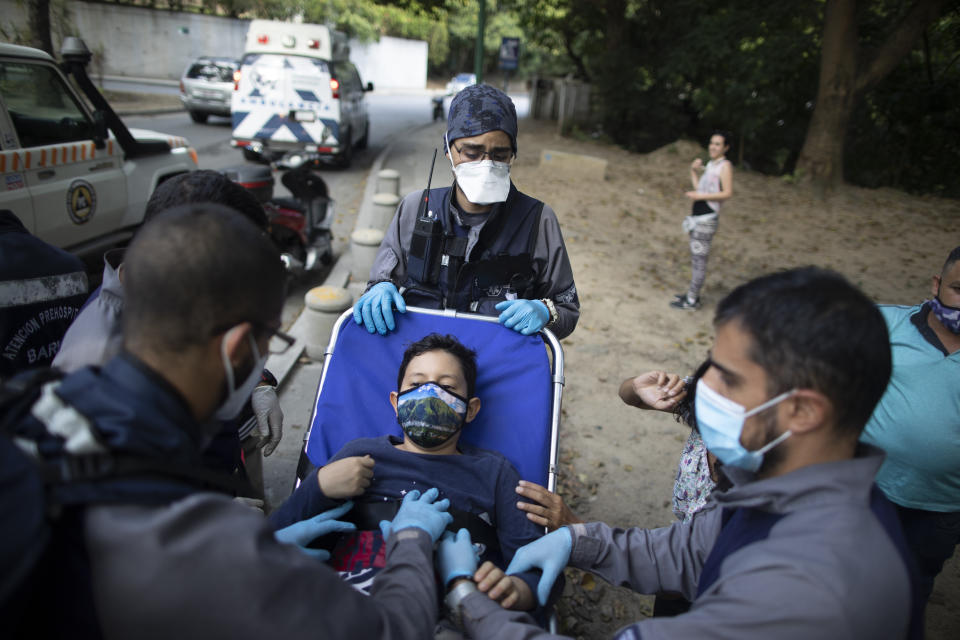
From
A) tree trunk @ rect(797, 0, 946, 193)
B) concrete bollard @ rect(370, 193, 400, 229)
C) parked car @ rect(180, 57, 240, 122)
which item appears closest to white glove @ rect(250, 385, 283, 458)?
concrete bollard @ rect(370, 193, 400, 229)

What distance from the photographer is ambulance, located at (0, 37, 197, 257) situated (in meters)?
4.24

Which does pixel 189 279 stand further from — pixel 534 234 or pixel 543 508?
pixel 534 234

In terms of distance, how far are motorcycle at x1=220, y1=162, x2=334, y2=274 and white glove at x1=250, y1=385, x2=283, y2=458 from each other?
135 inches

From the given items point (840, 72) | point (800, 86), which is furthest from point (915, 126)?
point (840, 72)

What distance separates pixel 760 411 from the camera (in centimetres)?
144

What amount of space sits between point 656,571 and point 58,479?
1.71 m

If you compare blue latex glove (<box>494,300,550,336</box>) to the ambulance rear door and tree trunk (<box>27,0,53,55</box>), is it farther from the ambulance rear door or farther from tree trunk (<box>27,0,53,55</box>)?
tree trunk (<box>27,0,53,55</box>)

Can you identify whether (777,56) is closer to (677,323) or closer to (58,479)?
(677,323)

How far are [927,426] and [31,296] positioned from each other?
11.5ft

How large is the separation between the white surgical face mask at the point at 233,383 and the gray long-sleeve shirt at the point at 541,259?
1548 mm

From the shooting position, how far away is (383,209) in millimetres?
8031

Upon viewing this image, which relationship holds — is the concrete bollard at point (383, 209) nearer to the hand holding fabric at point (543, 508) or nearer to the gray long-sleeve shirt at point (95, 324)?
the gray long-sleeve shirt at point (95, 324)

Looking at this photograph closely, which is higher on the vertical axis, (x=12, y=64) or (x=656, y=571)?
(x=12, y=64)

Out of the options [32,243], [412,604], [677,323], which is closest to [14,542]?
[412,604]
